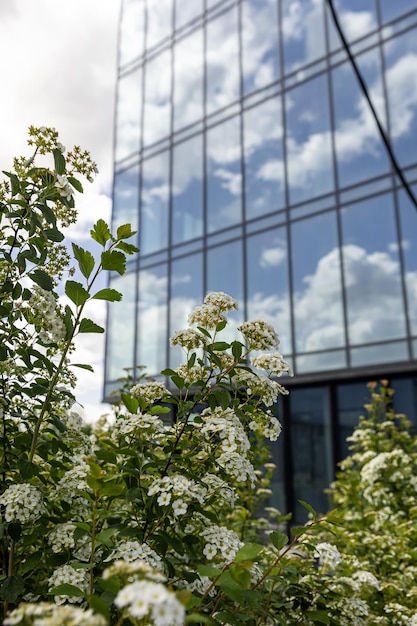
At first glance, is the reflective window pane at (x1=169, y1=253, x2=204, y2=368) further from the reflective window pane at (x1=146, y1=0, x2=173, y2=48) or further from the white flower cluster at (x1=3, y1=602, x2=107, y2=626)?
the white flower cluster at (x1=3, y1=602, x2=107, y2=626)

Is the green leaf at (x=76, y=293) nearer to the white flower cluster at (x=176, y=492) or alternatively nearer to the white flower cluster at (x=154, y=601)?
the white flower cluster at (x=176, y=492)

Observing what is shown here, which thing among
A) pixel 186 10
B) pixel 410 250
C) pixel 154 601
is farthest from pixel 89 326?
pixel 186 10

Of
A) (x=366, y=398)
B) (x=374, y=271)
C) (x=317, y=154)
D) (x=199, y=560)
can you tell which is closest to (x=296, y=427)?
(x=366, y=398)

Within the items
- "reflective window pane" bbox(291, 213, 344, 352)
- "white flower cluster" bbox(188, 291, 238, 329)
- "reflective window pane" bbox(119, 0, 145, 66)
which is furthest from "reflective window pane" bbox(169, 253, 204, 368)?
"white flower cluster" bbox(188, 291, 238, 329)

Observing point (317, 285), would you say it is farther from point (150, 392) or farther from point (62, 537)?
point (62, 537)

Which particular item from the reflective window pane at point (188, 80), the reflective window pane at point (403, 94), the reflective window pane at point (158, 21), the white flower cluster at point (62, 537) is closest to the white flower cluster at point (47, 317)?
the white flower cluster at point (62, 537)

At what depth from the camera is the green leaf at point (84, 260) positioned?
6.62ft

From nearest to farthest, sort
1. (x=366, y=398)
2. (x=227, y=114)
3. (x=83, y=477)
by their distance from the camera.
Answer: (x=83, y=477), (x=366, y=398), (x=227, y=114)

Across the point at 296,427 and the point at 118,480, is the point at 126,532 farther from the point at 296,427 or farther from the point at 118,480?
the point at 296,427

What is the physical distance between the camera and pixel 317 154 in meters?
11.2

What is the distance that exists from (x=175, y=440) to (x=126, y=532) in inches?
14.6

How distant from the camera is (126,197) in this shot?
15.5 meters

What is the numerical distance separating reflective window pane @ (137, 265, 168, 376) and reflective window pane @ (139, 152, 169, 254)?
685mm

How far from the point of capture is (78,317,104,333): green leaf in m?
2.04
